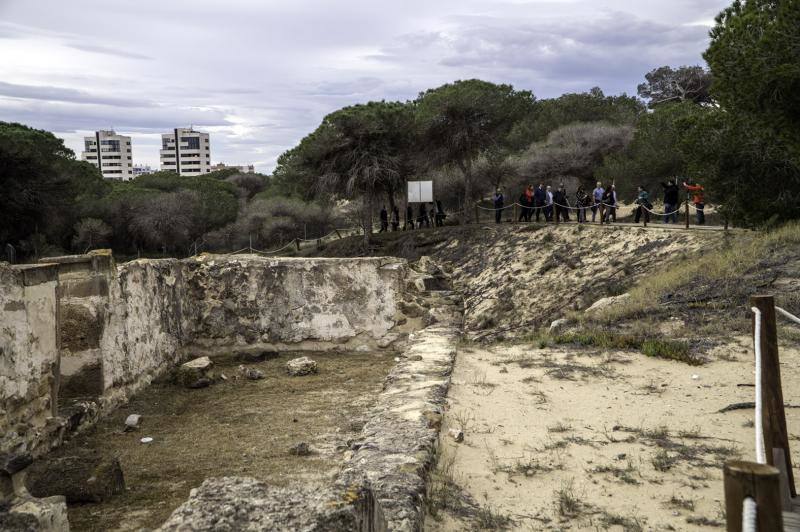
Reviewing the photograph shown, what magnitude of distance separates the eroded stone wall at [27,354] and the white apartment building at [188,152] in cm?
11720

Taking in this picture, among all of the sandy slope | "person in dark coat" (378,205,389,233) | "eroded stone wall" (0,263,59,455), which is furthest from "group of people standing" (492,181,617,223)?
"eroded stone wall" (0,263,59,455)

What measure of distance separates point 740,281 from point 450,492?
755cm

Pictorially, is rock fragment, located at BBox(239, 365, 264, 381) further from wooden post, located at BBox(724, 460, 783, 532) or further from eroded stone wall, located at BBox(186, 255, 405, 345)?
wooden post, located at BBox(724, 460, 783, 532)

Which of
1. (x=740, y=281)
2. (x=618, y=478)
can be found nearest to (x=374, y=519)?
(x=618, y=478)

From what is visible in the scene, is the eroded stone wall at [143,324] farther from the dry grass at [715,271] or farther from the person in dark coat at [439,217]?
the person in dark coat at [439,217]

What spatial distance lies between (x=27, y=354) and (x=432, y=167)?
2309 centimetres

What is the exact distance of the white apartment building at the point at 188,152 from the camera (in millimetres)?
Answer: 117188

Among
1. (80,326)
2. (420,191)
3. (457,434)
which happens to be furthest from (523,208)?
(457,434)

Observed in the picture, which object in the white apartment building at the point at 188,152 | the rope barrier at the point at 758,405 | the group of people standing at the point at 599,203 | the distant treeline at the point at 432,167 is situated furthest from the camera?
the white apartment building at the point at 188,152

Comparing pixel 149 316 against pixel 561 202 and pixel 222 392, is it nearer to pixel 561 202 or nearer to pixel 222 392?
pixel 222 392

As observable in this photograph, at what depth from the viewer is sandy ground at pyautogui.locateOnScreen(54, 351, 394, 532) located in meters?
4.17

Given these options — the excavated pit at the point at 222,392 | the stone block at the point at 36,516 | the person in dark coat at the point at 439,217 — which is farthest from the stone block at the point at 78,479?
the person in dark coat at the point at 439,217

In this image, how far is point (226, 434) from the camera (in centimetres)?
534

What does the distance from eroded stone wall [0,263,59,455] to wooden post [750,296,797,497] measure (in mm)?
4471
